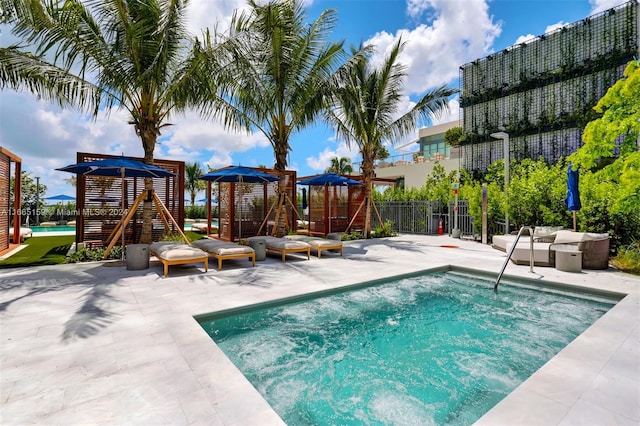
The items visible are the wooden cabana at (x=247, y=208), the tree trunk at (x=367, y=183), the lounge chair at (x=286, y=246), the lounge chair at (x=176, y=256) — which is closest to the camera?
the lounge chair at (x=176, y=256)

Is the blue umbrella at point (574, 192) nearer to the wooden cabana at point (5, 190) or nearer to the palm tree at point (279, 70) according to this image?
the palm tree at point (279, 70)

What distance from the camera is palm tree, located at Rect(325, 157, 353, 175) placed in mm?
40594

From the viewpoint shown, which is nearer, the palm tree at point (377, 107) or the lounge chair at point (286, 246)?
the lounge chair at point (286, 246)

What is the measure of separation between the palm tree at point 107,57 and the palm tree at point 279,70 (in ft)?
3.93

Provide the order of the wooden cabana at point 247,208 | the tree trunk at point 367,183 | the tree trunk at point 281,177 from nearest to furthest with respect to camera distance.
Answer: the tree trunk at point 281,177
the wooden cabana at point 247,208
the tree trunk at point 367,183

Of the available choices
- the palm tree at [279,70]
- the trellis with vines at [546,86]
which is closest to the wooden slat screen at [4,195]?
the palm tree at [279,70]

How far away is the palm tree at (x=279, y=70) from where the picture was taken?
9.95 meters

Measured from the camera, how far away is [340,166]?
40750 millimetres

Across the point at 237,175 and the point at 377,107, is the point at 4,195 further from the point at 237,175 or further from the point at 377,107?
the point at 377,107

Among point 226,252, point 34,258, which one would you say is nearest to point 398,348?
point 226,252

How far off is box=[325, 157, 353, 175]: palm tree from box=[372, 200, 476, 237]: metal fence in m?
21.3

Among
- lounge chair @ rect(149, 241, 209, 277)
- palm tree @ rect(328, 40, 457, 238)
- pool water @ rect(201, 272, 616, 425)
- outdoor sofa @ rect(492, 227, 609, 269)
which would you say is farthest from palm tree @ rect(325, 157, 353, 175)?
pool water @ rect(201, 272, 616, 425)

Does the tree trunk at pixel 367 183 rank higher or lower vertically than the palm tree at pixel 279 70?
lower

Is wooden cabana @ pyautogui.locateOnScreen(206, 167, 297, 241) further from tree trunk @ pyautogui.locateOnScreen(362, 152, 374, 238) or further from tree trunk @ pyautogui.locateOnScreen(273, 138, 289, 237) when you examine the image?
tree trunk @ pyautogui.locateOnScreen(362, 152, 374, 238)
